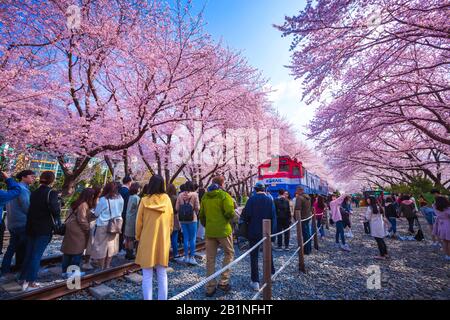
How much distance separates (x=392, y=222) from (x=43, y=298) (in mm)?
11343

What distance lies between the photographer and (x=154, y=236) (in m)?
2.83

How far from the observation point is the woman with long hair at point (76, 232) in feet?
13.3

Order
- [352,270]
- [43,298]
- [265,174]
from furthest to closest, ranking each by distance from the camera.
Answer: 1. [265,174]
2. [352,270]
3. [43,298]

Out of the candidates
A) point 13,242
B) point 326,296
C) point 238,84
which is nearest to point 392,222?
point 326,296

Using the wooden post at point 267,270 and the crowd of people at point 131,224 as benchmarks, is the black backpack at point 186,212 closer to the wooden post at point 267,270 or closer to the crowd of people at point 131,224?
the crowd of people at point 131,224

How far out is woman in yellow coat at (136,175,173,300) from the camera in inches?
109

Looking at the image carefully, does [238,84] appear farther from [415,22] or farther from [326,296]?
[326,296]

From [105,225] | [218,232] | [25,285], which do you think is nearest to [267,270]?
[218,232]

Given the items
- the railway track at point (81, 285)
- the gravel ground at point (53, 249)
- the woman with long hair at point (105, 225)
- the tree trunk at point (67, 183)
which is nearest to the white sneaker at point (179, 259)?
the railway track at point (81, 285)

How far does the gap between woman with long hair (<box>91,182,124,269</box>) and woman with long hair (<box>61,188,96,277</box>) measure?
188mm

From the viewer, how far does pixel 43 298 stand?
3246mm

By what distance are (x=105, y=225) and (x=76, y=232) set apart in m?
0.48

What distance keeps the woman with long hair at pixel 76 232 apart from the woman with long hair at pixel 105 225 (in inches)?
7.4

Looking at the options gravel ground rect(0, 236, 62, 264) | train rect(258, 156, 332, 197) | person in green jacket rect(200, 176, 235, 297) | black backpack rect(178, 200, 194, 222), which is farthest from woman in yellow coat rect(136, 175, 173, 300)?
train rect(258, 156, 332, 197)
